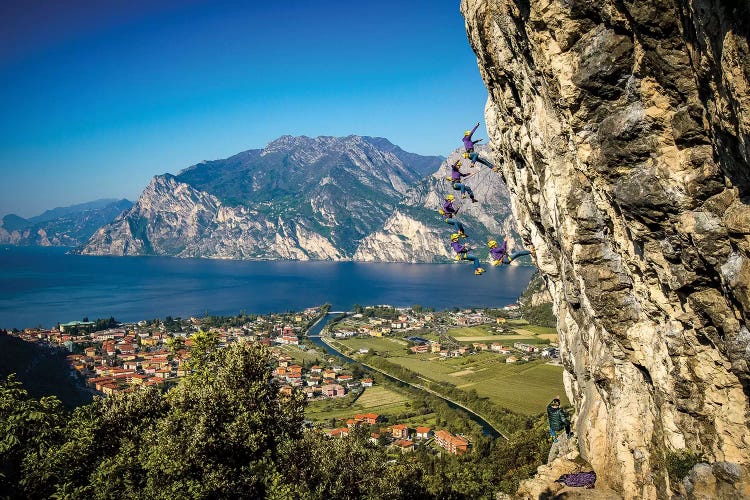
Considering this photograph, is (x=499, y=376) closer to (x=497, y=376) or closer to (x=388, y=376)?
(x=497, y=376)

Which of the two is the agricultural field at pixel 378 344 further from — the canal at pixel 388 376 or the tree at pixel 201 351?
the tree at pixel 201 351

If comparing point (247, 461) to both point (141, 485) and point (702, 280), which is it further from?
point (702, 280)

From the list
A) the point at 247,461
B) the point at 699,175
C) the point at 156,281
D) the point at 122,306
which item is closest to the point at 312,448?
the point at 247,461

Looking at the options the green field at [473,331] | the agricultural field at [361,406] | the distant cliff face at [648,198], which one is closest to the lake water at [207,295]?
the green field at [473,331]

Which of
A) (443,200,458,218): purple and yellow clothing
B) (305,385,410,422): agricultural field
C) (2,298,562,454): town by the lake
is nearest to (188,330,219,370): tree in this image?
(2,298,562,454): town by the lake

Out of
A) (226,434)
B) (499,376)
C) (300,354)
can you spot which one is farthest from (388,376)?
(226,434)

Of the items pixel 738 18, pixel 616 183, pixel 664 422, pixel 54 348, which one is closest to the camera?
pixel 738 18
